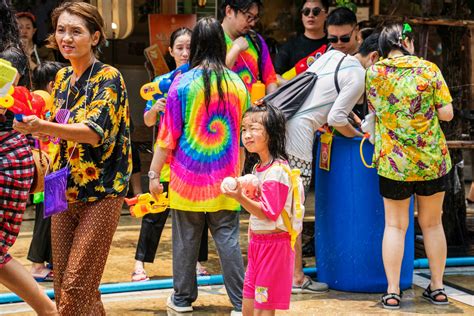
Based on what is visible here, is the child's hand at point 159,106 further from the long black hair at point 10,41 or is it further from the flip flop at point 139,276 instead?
the long black hair at point 10,41

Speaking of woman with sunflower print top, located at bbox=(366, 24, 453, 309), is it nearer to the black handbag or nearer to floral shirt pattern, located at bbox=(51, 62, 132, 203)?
the black handbag

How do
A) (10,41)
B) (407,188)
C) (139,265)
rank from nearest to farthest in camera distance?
(10,41), (407,188), (139,265)

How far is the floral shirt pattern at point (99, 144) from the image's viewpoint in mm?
4473

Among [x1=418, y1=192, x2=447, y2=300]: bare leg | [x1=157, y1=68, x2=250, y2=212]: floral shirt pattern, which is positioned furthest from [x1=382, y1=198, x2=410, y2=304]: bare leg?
[x1=157, y1=68, x2=250, y2=212]: floral shirt pattern

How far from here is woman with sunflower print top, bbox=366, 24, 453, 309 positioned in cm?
589

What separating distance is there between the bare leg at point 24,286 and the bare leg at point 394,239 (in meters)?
2.45

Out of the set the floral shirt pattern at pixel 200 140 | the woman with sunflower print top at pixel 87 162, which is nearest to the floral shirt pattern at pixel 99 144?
the woman with sunflower print top at pixel 87 162

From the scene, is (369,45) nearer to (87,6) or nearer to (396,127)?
(396,127)

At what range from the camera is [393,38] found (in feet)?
19.8

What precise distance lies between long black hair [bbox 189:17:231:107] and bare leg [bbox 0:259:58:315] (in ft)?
5.36

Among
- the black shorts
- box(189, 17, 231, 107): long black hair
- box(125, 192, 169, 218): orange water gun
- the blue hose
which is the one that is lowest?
the blue hose

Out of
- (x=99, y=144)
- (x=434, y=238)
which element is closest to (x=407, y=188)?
(x=434, y=238)

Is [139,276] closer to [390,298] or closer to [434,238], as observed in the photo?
[390,298]

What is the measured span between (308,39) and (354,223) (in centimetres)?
204
